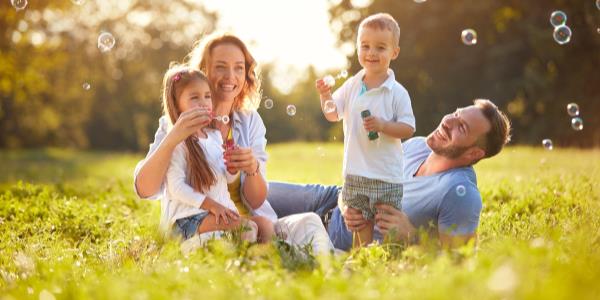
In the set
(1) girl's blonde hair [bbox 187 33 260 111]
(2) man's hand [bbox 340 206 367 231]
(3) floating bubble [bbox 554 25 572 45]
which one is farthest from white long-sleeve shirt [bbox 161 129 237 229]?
(3) floating bubble [bbox 554 25 572 45]

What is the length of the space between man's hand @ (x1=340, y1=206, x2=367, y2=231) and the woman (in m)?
0.18

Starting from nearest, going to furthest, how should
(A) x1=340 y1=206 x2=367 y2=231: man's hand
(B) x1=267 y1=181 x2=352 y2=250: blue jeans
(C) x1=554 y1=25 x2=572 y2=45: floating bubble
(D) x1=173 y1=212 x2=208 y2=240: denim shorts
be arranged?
(D) x1=173 y1=212 x2=208 y2=240: denim shorts, (A) x1=340 y1=206 x2=367 y2=231: man's hand, (B) x1=267 y1=181 x2=352 y2=250: blue jeans, (C) x1=554 y1=25 x2=572 y2=45: floating bubble

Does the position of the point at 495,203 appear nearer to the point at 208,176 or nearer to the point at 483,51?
the point at 208,176

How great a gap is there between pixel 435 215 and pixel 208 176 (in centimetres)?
146

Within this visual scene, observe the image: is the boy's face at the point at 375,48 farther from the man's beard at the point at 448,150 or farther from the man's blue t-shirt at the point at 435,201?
the man's blue t-shirt at the point at 435,201

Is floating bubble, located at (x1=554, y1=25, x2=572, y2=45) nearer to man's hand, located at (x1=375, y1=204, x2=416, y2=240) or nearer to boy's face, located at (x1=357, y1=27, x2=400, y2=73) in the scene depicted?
boy's face, located at (x1=357, y1=27, x2=400, y2=73)

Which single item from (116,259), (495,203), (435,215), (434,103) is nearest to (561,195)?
(495,203)

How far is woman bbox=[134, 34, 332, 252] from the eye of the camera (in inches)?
165

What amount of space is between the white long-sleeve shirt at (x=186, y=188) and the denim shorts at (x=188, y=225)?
0.03 m

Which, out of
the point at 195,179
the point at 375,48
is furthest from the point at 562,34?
the point at 195,179

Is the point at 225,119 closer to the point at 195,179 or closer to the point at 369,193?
the point at 195,179

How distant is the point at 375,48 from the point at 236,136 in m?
1.20

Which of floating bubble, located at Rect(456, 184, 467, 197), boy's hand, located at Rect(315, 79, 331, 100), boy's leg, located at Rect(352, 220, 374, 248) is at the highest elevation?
boy's hand, located at Rect(315, 79, 331, 100)

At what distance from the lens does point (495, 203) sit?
565cm
